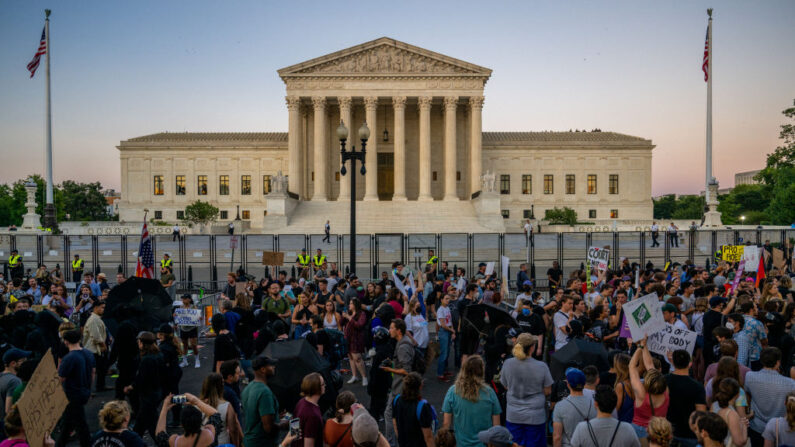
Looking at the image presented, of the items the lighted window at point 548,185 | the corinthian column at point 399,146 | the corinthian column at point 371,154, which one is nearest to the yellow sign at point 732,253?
the corinthian column at point 399,146

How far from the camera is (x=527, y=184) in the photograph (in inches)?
2685

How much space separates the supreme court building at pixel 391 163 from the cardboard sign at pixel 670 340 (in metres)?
40.3

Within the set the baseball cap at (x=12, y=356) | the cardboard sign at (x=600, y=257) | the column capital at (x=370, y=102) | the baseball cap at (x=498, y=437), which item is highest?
the column capital at (x=370, y=102)

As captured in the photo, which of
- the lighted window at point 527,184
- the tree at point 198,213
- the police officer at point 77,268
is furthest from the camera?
the lighted window at point 527,184

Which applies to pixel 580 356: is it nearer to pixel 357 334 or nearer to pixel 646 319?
pixel 646 319

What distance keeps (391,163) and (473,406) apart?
5865 centimetres

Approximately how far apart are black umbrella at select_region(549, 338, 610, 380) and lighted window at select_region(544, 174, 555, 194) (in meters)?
63.2

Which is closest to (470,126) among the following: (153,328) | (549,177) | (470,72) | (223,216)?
(470,72)

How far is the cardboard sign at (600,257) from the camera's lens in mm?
14500

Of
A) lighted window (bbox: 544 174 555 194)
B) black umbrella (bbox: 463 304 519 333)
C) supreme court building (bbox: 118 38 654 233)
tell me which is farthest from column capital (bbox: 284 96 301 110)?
black umbrella (bbox: 463 304 519 333)

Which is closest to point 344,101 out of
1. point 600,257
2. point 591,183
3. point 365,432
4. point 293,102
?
point 293,102

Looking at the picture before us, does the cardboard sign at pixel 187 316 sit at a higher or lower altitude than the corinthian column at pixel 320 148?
lower

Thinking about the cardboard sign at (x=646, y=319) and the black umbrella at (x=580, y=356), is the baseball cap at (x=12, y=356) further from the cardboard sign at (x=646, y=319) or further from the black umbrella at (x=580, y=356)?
the cardboard sign at (x=646, y=319)

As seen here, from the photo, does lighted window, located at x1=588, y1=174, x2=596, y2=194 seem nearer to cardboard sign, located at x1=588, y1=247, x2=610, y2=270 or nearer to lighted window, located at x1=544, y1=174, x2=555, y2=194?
lighted window, located at x1=544, y1=174, x2=555, y2=194
